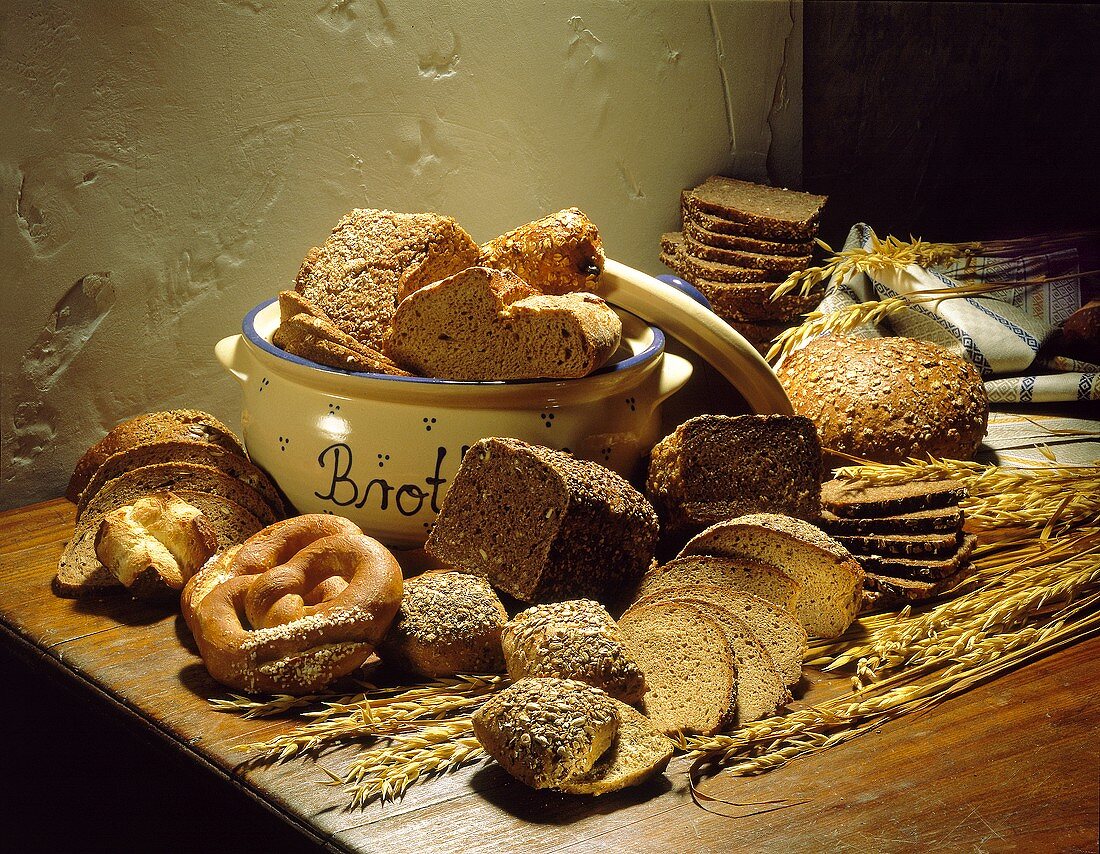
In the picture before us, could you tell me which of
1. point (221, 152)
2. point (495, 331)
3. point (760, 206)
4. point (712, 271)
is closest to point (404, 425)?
point (495, 331)

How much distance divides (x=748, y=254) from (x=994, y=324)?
0.65 meters

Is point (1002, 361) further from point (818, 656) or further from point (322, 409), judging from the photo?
point (322, 409)

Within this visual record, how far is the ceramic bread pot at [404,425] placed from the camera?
1.59 metres

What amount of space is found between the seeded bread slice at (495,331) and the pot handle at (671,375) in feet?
0.53

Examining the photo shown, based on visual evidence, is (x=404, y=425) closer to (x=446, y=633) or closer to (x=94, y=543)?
(x=446, y=633)

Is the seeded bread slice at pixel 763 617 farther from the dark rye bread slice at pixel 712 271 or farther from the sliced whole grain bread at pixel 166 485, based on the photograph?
the dark rye bread slice at pixel 712 271

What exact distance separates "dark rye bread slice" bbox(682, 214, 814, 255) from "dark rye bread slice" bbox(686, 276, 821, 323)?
0.31ft

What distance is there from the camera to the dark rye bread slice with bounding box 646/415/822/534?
1630mm

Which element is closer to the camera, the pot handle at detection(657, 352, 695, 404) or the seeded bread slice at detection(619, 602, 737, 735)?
the seeded bread slice at detection(619, 602, 737, 735)

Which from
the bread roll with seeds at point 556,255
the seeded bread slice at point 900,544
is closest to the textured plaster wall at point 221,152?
the bread roll with seeds at point 556,255

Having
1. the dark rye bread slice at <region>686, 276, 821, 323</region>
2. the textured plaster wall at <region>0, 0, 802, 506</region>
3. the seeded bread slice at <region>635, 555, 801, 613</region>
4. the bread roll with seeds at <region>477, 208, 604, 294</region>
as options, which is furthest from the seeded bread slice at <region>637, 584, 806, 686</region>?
the dark rye bread slice at <region>686, 276, 821, 323</region>

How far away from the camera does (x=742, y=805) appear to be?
3.66 feet

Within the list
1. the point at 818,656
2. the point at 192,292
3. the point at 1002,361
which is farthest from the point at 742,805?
the point at 1002,361

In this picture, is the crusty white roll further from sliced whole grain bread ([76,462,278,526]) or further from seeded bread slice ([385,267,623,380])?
sliced whole grain bread ([76,462,278,526])
